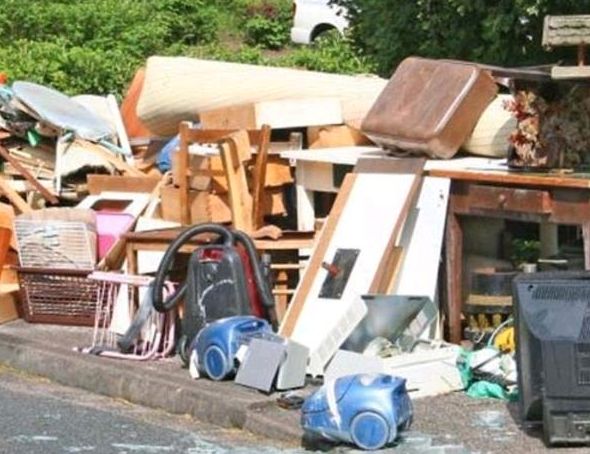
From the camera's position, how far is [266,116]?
10266 millimetres

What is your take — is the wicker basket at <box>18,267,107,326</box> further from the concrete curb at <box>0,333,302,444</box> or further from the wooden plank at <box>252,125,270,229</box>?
the wooden plank at <box>252,125,270,229</box>

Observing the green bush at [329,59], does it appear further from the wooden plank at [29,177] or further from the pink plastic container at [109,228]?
the pink plastic container at [109,228]

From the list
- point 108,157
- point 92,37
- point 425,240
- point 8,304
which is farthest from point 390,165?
point 92,37

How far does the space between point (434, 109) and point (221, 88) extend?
228 centimetres

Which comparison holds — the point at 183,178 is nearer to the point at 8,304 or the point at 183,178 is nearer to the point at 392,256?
the point at 8,304

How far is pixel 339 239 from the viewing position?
9.01 meters

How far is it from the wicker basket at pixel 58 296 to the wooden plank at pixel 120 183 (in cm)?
99

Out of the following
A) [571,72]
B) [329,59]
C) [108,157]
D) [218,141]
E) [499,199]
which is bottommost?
[108,157]

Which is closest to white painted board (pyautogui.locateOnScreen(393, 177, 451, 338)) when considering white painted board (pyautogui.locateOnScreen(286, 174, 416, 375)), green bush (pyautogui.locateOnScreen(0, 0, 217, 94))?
white painted board (pyautogui.locateOnScreen(286, 174, 416, 375))

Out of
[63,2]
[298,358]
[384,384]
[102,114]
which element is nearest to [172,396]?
[298,358]

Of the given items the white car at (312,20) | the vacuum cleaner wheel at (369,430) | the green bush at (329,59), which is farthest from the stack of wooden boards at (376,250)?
the white car at (312,20)

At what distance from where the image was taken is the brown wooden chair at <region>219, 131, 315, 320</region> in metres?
9.63

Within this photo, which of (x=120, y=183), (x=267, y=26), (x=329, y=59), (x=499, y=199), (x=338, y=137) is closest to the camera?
(x=499, y=199)

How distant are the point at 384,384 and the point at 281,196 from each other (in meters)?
3.20
